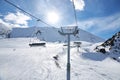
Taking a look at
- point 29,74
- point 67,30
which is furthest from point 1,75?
point 67,30

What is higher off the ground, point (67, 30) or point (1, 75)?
point (67, 30)

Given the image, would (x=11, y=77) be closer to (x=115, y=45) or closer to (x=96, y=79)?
(x=96, y=79)

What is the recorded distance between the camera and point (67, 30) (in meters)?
13.3

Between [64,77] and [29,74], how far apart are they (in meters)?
3.14

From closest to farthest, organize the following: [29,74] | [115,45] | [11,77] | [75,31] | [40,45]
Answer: [11,77], [29,74], [75,31], [115,45], [40,45]

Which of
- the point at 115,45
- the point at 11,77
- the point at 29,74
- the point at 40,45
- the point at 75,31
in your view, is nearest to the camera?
the point at 11,77

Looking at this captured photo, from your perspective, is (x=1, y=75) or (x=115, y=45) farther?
(x=115, y=45)

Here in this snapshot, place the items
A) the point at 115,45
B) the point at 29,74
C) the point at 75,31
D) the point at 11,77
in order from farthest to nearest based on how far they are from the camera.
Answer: the point at 115,45
the point at 75,31
the point at 29,74
the point at 11,77

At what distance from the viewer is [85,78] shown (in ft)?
40.7

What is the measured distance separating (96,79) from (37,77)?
536 centimetres

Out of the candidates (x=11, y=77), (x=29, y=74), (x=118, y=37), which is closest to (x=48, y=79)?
(x=29, y=74)

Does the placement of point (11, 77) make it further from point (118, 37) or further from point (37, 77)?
point (118, 37)

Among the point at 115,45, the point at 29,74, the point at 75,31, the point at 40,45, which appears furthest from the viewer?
the point at 40,45

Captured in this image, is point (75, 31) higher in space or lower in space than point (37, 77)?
higher
